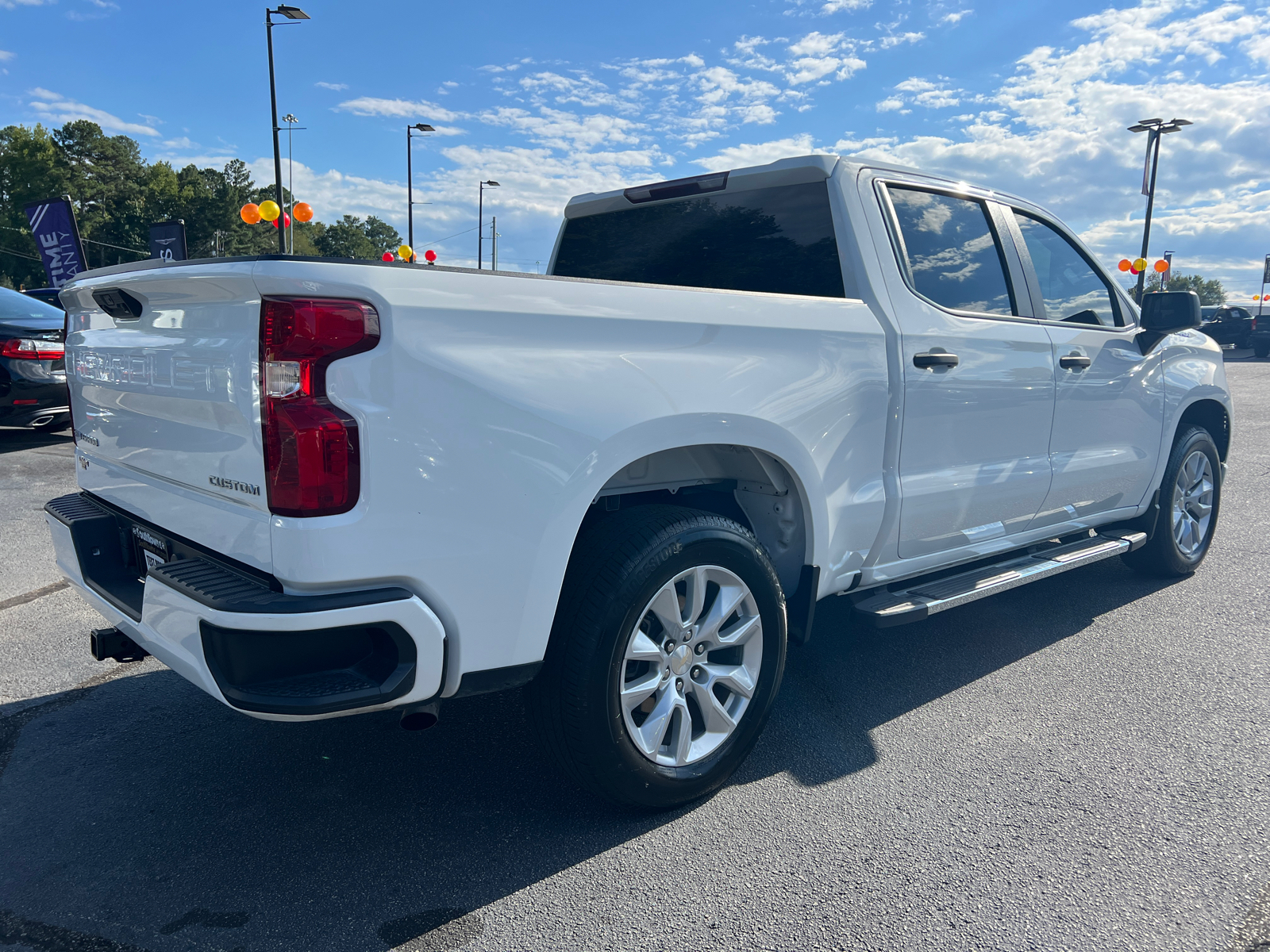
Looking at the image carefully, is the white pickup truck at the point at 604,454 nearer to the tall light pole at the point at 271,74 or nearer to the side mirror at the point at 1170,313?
the side mirror at the point at 1170,313

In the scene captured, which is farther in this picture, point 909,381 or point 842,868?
point 909,381

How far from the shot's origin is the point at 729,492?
327 centimetres

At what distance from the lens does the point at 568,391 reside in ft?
7.41

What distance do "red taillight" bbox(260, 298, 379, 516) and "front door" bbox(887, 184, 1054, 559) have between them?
201 cm

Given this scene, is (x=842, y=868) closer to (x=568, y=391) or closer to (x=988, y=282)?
(x=568, y=391)

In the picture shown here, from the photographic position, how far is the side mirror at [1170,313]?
4430 millimetres

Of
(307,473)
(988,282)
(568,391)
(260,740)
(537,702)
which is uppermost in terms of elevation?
(988,282)

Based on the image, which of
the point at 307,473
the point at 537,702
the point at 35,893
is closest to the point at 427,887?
the point at 537,702

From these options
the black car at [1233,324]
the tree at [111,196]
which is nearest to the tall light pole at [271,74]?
the black car at [1233,324]

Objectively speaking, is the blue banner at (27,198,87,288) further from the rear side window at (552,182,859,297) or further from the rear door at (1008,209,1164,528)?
the rear door at (1008,209,1164,528)

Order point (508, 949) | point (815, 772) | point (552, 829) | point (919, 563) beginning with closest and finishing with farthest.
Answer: point (508, 949), point (552, 829), point (815, 772), point (919, 563)

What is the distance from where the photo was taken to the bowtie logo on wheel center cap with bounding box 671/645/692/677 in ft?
8.71

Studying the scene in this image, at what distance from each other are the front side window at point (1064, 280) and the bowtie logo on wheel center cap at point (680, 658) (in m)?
2.47

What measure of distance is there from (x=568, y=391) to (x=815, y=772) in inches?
62.6
